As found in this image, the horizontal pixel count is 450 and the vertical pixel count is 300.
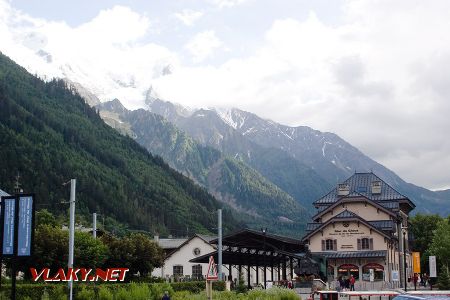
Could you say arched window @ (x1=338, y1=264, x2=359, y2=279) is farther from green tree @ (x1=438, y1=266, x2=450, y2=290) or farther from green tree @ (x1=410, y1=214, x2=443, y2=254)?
green tree @ (x1=410, y1=214, x2=443, y2=254)

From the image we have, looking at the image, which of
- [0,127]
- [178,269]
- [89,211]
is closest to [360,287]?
[178,269]

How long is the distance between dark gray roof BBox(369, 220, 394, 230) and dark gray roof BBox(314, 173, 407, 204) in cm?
686

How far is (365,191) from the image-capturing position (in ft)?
297

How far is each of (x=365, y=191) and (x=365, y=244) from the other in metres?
16.2

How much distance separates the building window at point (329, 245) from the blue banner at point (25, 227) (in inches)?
2038

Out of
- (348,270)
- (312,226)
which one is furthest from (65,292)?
(312,226)

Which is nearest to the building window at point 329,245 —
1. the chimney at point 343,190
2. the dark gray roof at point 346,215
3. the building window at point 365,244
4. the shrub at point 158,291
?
the dark gray roof at point 346,215

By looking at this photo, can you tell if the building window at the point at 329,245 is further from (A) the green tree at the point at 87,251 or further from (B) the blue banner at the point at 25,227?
(B) the blue banner at the point at 25,227

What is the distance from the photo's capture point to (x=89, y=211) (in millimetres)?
174875

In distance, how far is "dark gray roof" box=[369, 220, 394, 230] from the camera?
78.8m

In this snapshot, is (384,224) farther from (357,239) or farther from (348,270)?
(348,270)

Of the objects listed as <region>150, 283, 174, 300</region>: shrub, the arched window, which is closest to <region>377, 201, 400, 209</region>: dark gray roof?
the arched window

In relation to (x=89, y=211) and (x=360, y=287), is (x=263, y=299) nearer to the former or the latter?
(x=360, y=287)

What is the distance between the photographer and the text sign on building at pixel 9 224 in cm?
3058
